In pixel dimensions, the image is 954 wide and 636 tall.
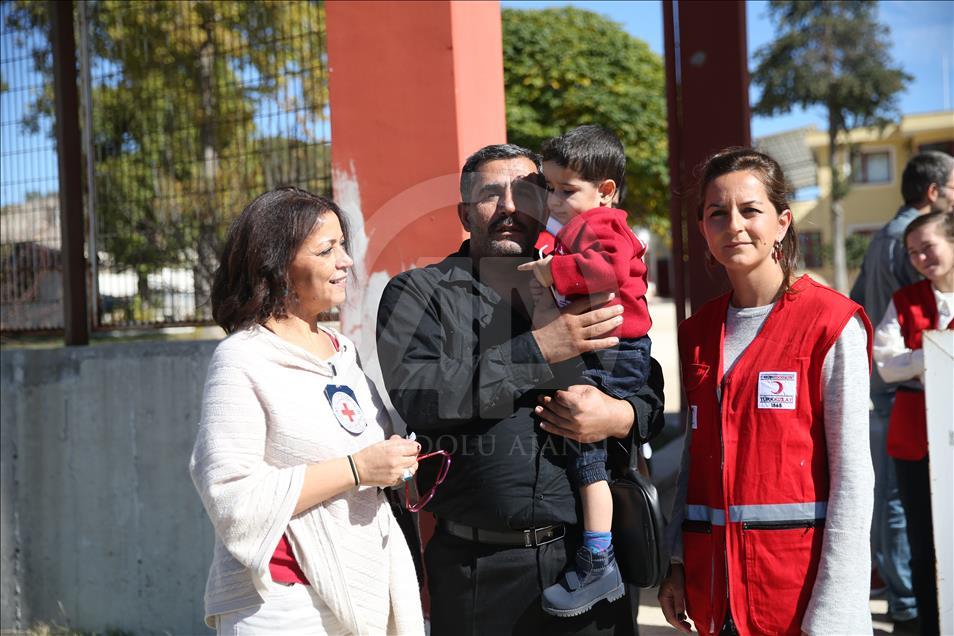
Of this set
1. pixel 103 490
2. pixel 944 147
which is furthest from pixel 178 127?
pixel 944 147

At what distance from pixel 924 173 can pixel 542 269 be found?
2894 millimetres

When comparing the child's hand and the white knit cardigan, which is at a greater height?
the child's hand

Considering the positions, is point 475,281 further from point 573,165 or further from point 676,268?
point 676,268

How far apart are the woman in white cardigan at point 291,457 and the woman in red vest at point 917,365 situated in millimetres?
2414

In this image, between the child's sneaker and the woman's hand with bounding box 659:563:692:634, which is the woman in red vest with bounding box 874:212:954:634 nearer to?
the woman's hand with bounding box 659:563:692:634

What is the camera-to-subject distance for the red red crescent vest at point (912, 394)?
11.8ft

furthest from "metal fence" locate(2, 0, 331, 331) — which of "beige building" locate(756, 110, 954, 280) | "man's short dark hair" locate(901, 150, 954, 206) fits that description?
"beige building" locate(756, 110, 954, 280)

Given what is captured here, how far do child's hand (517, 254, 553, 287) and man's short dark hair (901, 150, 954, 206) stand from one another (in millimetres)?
2822

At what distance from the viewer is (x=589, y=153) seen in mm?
2520

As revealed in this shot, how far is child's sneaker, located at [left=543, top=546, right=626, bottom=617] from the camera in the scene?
2.21 meters

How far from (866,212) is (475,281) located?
3248 centimetres

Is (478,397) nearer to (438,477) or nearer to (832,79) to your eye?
(438,477)

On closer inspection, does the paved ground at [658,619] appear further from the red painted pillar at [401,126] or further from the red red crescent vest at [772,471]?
the red red crescent vest at [772,471]

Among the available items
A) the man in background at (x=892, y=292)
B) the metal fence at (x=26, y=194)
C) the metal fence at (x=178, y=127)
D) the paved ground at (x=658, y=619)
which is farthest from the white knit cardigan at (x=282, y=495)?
the metal fence at (x=26, y=194)
